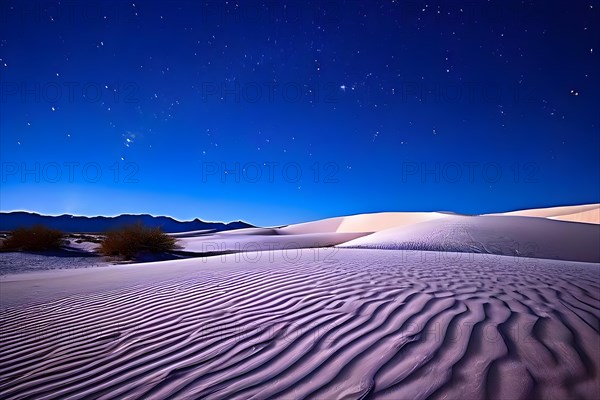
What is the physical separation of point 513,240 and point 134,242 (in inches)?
627

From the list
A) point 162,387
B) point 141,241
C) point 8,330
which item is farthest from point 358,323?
point 141,241

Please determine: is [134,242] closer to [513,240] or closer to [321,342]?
[321,342]

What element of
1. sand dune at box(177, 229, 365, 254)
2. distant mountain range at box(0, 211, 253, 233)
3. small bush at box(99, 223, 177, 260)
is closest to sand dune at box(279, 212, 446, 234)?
sand dune at box(177, 229, 365, 254)

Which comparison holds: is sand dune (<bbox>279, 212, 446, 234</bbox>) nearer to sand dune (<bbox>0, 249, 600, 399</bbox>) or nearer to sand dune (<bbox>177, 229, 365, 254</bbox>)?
sand dune (<bbox>177, 229, 365, 254</bbox>)

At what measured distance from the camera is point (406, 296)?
336cm

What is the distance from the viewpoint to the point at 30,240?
1332 centimetres

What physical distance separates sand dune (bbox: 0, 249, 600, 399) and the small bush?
9571mm

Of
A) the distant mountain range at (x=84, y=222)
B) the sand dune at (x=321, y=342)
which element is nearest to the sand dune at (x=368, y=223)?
the sand dune at (x=321, y=342)

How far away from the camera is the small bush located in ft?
42.7

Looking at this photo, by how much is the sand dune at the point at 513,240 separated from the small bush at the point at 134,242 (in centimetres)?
991

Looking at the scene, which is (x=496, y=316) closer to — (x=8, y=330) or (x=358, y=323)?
(x=358, y=323)

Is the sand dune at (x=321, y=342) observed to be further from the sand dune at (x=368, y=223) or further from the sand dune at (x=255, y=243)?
the sand dune at (x=368, y=223)

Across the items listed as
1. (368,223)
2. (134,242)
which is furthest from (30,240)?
(368,223)

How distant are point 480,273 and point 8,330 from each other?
6681mm
